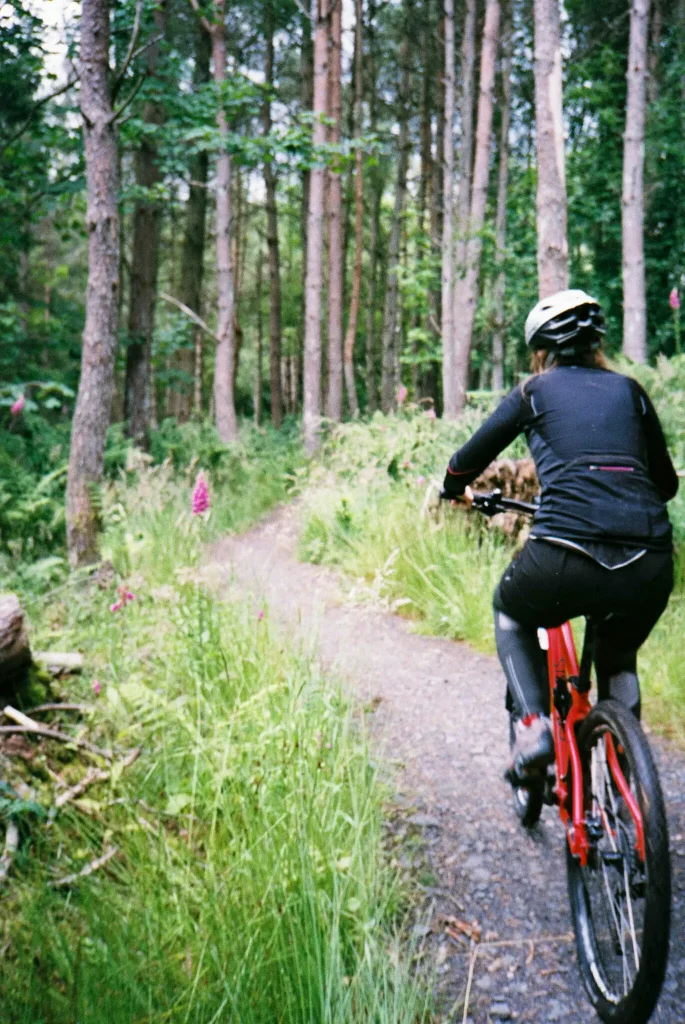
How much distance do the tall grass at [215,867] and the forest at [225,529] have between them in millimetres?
14

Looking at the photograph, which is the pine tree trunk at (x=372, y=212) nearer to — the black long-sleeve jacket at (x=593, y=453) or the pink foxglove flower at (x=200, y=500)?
the pink foxglove flower at (x=200, y=500)

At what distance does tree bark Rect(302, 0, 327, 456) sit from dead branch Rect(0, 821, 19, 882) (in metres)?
10.1

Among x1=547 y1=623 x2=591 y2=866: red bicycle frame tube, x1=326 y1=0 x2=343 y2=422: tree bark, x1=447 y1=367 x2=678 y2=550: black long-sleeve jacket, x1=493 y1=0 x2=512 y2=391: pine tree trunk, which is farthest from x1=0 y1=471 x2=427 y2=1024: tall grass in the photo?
x1=493 y1=0 x2=512 y2=391: pine tree trunk

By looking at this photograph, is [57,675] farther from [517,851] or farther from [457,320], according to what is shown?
[457,320]

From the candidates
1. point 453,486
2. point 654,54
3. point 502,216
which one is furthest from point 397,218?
point 453,486

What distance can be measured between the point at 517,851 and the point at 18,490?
7.10m

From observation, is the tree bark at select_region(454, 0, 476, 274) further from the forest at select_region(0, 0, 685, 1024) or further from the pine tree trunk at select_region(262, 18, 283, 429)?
the pine tree trunk at select_region(262, 18, 283, 429)

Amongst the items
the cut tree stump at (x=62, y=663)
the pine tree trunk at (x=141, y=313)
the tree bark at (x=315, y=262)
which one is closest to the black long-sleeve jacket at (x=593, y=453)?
the cut tree stump at (x=62, y=663)

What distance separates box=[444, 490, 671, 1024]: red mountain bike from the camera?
6.41 ft

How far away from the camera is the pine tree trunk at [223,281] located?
42.2ft

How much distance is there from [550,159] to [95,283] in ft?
14.6

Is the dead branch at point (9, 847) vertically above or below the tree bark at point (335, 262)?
below

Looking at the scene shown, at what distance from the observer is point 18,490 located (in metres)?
8.49

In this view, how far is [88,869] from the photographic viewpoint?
8.26 ft
